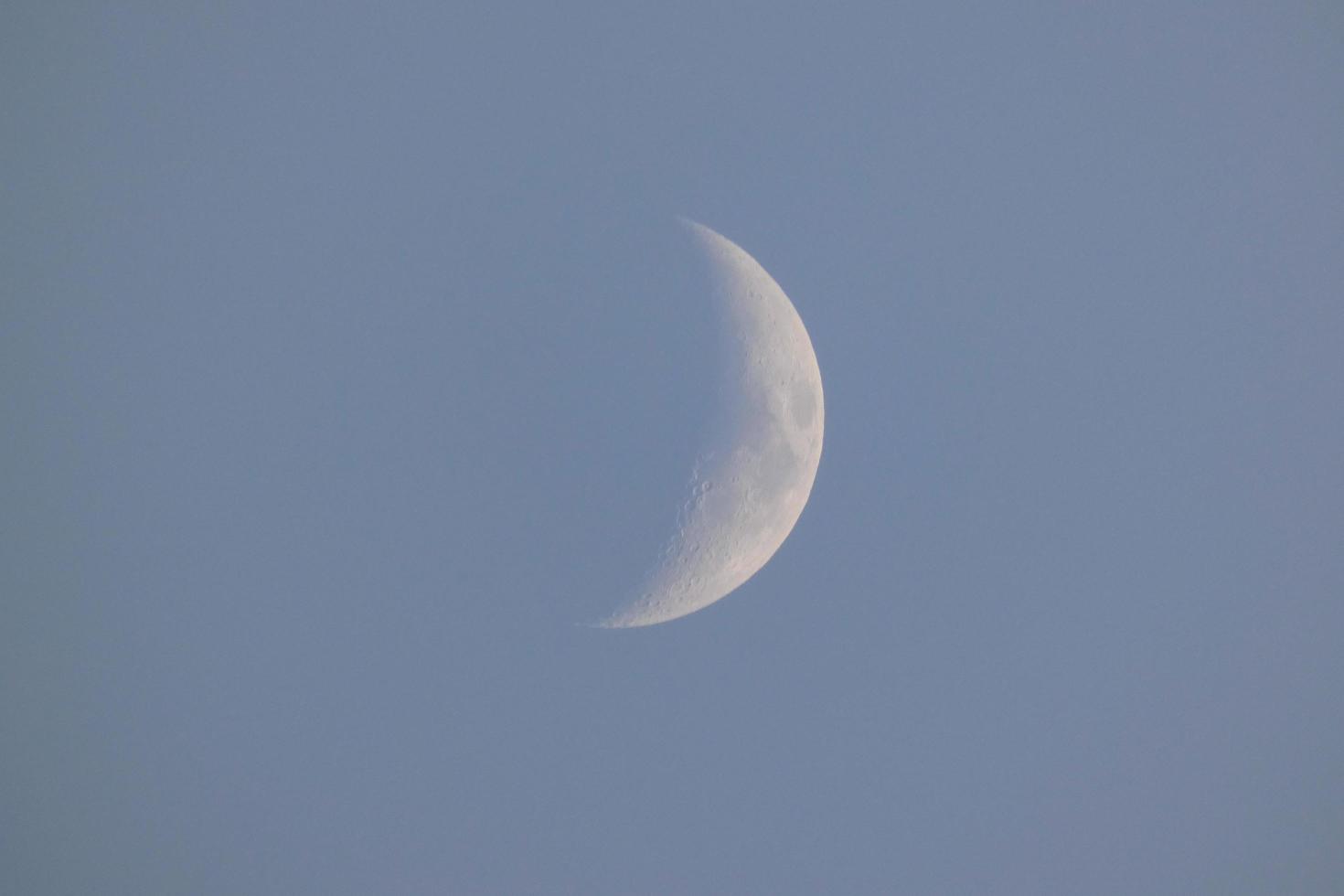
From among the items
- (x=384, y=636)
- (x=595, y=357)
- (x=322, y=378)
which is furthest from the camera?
(x=384, y=636)

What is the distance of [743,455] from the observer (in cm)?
541

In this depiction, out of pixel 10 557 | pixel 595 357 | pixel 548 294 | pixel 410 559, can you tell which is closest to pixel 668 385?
pixel 595 357

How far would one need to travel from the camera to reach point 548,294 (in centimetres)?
520

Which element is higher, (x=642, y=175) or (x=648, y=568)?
(x=642, y=175)

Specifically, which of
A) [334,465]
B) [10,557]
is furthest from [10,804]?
[334,465]

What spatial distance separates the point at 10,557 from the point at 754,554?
5539 millimetres

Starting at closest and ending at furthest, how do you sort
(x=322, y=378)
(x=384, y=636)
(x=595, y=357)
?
(x=595, y=357)
(x=322, y=378)
(x=384, y=636)

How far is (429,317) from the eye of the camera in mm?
5363

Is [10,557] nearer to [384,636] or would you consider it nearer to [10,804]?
[10,804]

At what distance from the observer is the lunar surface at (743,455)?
17.6ft

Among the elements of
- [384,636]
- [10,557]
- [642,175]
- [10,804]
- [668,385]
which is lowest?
[10,804]

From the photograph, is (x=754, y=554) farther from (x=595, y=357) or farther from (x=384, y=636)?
(x=384, y=636)

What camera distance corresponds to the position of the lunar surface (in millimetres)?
5367

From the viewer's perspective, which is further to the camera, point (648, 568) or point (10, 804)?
point (10, 804)
